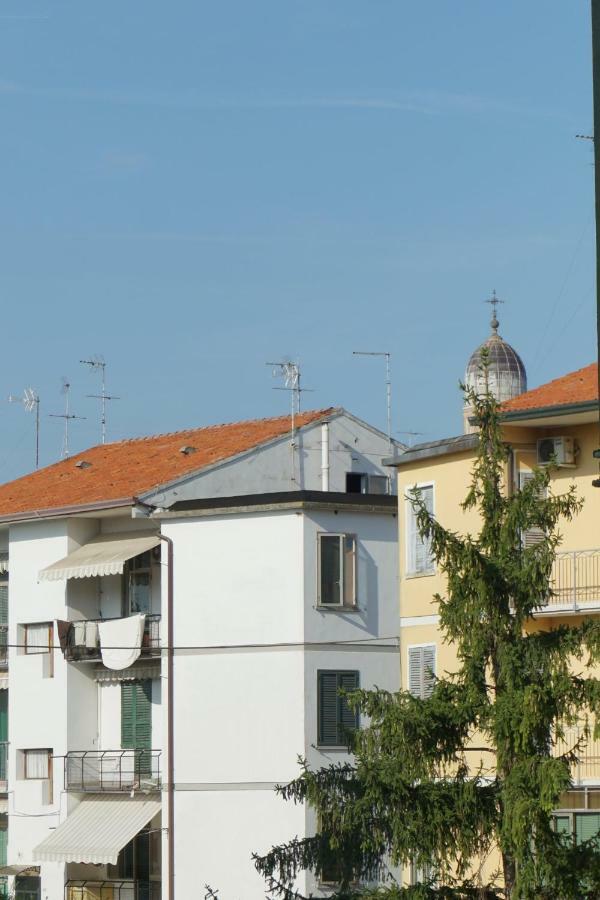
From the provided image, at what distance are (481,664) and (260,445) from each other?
27555 mm

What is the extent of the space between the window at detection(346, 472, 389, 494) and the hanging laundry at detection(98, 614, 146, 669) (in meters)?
6.69

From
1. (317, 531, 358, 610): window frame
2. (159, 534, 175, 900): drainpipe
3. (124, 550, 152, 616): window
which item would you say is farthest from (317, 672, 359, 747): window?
(124, 550, 152, 616): window

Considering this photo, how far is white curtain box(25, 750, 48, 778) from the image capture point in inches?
1978

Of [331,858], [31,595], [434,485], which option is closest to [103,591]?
[31,595]

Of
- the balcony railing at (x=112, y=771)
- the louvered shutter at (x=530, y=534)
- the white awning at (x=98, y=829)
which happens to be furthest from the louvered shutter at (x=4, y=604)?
the louvered shutter at (x=530, y=534)

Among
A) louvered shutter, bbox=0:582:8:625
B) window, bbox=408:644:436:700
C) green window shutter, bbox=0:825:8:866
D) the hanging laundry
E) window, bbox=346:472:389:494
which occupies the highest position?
window, bbox=346:472:389:494

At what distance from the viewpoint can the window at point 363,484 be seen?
51250 mm

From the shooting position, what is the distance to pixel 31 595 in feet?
169

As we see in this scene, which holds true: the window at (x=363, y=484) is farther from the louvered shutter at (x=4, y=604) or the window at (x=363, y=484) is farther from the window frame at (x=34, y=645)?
the louvered shutter at (x=4, y=604)

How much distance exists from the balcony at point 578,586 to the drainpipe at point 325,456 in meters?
16.6

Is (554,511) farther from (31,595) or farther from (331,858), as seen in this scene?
(31,595)

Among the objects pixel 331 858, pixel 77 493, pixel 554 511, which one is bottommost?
pixel 331 858

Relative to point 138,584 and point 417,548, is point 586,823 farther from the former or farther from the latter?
point 138,584

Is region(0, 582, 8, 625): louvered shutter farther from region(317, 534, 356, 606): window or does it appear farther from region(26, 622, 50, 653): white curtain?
region(317, 534, 356, 606): window
